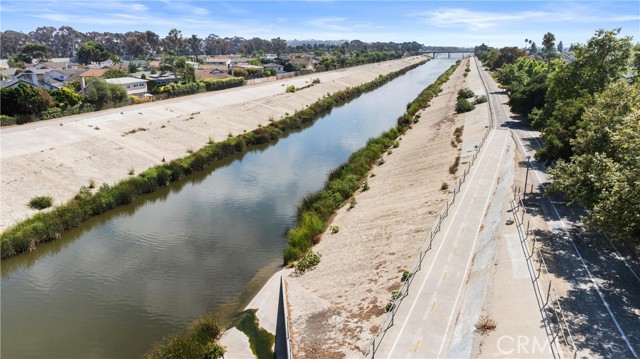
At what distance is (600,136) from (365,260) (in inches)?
685

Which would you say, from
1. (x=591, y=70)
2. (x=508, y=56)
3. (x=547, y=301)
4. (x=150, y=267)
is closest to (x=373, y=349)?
(x=547, y=301)

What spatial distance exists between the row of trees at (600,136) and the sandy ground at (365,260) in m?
9.92

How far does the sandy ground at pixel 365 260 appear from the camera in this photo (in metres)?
20.6

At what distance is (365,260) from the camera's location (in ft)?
90.9

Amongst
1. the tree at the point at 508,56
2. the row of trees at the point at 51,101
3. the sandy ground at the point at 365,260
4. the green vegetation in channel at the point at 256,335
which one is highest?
the tree at the point at 508,56

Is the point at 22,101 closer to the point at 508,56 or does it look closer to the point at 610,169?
the point at 610,169

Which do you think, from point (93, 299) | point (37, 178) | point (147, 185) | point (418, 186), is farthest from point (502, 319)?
point (37, 178)

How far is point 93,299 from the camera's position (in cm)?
2583

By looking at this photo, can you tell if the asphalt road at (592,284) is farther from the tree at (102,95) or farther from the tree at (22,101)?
the tree at (102,95)

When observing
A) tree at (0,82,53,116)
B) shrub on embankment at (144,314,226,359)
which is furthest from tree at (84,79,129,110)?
shrub on embankment at (144,314,226,359)

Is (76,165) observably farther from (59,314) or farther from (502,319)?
(502,319)

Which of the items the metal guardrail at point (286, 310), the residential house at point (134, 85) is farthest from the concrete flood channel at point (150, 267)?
the residential house at point (134, 85)

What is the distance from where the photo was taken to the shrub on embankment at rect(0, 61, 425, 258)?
31266 millimetres

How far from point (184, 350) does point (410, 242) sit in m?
16.2
